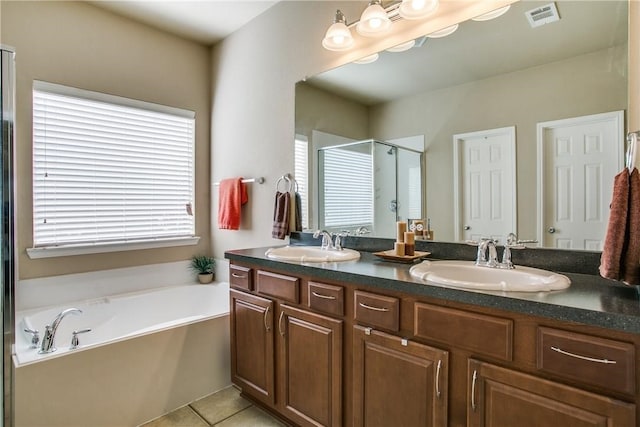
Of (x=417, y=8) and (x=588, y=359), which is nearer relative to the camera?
(x=588, y=359)

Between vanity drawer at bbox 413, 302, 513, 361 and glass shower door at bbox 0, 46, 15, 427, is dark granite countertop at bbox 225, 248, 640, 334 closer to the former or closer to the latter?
vanity drawer at bbox 413, 302, 513, 361

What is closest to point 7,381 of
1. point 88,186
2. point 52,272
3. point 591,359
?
point 52,272

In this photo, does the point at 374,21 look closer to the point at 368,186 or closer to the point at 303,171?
the point at 368,186

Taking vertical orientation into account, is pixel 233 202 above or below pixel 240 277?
above

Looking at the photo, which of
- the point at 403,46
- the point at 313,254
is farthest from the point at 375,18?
the point at 313,254

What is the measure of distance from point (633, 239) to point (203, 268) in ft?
9.87

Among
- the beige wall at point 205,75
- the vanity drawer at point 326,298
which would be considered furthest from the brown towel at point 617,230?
the beige wall at point 205,75

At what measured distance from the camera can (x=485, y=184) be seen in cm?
164

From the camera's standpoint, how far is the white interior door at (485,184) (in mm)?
1559

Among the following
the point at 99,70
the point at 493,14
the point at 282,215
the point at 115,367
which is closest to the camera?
Answer: the point at 493,14

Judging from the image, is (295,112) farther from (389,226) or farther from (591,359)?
(591,359)

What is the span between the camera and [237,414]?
2.02 metres

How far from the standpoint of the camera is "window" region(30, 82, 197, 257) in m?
2.44

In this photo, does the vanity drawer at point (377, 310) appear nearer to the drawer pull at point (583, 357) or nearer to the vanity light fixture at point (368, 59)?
the drawer pull at point (583, 357)
